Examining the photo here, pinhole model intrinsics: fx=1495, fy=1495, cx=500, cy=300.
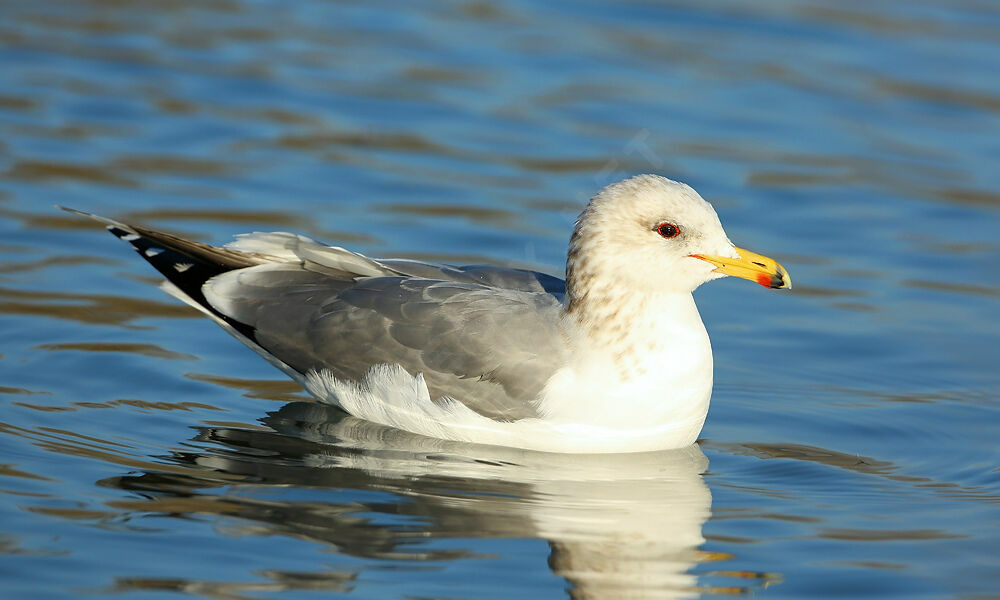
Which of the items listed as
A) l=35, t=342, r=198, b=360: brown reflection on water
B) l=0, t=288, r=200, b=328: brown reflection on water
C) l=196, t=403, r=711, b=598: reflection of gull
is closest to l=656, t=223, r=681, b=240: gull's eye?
l=196, t=403, r=711, b=598: reflection of gull

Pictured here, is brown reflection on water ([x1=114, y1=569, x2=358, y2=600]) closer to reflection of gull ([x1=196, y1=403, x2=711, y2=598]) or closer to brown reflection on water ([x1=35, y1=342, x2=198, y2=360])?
reflection of gull ([x1=196, y1=403, x2=711, y2=598])

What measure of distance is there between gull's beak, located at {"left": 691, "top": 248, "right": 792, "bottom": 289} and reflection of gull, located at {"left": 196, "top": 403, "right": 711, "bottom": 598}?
94 centimetres

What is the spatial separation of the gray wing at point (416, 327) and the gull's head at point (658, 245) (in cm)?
38

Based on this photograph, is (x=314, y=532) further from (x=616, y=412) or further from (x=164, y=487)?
(x=616, y=412)

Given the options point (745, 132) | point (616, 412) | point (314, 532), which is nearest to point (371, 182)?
point (745, 132)

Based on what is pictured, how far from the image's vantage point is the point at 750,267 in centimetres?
706

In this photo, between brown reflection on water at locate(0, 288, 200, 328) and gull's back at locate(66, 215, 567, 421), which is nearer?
gull's back at locate(66, 215, 567, 421)

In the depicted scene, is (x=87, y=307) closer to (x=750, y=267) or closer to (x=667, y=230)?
(x=667, y=230)

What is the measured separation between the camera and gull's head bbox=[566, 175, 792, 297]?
7051mm

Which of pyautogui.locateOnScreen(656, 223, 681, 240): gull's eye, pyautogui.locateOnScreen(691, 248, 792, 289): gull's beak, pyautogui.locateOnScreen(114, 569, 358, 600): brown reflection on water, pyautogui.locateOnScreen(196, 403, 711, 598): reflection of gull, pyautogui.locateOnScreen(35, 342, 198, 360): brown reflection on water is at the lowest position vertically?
pyautogui.locateOnScreen(114, 569, 358, 600): brown reflection on water

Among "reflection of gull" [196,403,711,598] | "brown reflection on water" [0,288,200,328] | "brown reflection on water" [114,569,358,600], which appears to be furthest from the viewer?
"brown reflection on water" [0,288,200,328]

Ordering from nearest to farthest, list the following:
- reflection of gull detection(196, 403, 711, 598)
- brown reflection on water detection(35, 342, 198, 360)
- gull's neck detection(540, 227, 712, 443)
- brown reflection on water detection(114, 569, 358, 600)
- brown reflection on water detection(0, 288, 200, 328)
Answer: brown reflection on water detection(114, 569, 358, 600), reflection of gull detection(196, 403, 711, 598), gull's neck detection(540, 227, 712, 443), brown reflection on water detection(35, 342, 198, 360), brown reflection on water detection(0, 288, 200, 328)

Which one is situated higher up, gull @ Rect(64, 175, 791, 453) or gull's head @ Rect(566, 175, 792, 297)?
gull's head @ Rect(566, 175, 792, 297)

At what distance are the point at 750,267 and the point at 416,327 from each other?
5.31ft
